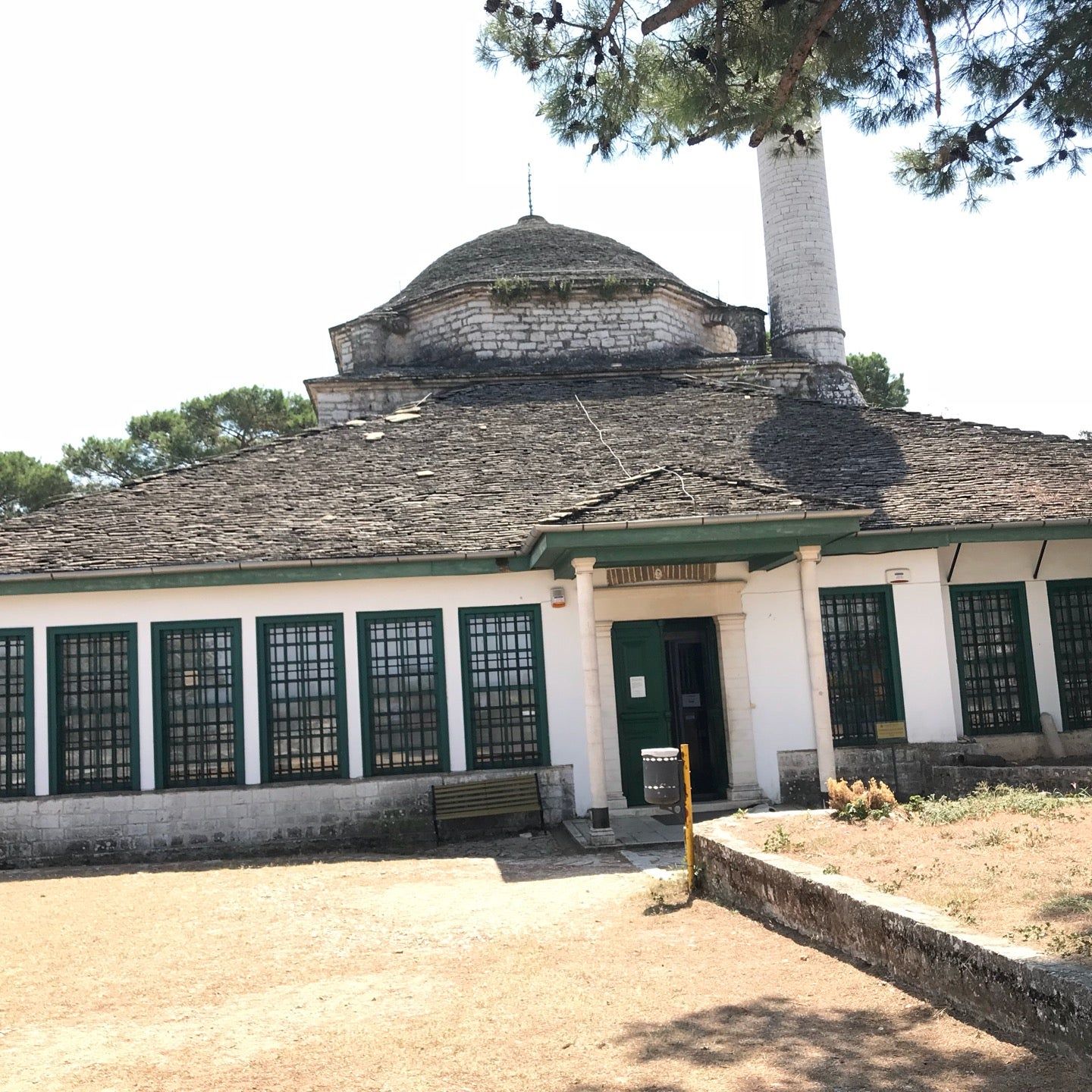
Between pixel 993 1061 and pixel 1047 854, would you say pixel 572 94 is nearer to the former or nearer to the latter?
pixel 1047 854

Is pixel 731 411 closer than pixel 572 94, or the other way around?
pixel 572 94

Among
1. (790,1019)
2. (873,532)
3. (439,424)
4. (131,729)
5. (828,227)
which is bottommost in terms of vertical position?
(790,1019)

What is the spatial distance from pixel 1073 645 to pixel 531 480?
714 cm

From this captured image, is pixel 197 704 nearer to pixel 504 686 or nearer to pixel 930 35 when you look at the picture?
pixel 504 686

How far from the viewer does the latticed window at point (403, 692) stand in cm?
1326

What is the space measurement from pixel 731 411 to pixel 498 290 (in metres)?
5.78

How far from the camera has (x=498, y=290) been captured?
21.5m

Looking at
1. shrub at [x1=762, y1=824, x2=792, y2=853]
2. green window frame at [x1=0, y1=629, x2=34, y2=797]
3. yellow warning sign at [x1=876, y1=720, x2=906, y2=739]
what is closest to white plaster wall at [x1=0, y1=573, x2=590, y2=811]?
green window frame at [x1=0, y1=629, x2=34, y2=797]

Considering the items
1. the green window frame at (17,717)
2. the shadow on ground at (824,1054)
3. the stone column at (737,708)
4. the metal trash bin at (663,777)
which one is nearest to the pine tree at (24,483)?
the green window frame at (17,717)

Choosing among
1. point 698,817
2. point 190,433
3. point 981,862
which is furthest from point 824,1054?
point 190,433

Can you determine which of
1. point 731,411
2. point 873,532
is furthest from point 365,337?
point 873,532

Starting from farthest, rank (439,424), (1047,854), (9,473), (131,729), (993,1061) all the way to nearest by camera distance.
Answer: (9,473), (439,424), (131,729), (1047,854), (993,1061)

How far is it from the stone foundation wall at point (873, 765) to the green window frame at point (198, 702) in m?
6.27

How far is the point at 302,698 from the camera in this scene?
1325cm
